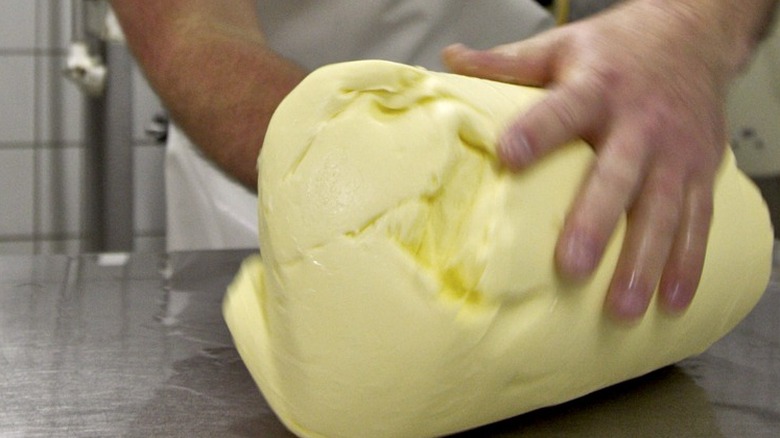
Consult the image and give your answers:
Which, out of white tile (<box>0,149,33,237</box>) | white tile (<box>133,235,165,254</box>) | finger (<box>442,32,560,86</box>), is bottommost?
white tile (<box>133,235,165,254</box>)

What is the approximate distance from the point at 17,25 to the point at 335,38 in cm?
92

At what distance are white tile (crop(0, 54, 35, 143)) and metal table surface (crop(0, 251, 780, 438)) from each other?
103 centimetres

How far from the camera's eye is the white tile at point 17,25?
1813 millimetres

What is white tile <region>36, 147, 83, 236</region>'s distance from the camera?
188 cm

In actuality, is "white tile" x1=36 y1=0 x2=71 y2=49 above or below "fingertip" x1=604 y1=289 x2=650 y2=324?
below

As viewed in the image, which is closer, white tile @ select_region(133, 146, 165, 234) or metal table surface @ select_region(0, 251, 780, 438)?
metal table surface @ select_region(0, 251, 780, 438)

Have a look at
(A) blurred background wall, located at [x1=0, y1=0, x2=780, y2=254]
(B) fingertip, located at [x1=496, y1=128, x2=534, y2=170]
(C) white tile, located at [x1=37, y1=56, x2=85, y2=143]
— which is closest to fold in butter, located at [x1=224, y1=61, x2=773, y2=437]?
Result: (B) fingertip, located at [x1=496, y1=128, x2=534, y2=170]

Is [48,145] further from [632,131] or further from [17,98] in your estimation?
[632,131]

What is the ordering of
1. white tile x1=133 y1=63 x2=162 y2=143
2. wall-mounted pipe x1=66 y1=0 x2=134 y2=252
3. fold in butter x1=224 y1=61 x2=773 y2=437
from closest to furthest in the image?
fold in butter x1=224 y1=61 x2=773 y2=437 → wall-mounted pipe x1=66 y1=0 x2=134 y2=252 → white tile x1=133 y1=63 x2=162 y2=143

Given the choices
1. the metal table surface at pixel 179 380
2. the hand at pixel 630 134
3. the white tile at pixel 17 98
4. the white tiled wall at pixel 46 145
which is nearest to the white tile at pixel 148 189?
the white tiled wall at pixel 46 145

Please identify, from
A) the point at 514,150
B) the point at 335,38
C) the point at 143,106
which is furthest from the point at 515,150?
the point at 143,106

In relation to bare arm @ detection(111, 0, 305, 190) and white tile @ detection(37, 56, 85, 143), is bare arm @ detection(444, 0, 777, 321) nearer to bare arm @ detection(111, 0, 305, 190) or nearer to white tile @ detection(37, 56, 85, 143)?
bare arm @ detection(111, 0, 305, 190)

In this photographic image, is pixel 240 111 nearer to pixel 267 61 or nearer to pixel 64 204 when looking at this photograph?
pixel 267 61

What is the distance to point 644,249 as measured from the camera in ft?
1.77
